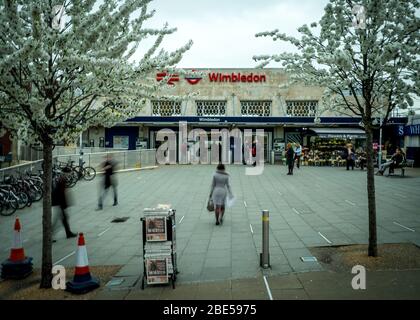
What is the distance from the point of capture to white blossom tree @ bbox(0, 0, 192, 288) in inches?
196

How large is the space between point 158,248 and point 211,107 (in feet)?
89.5

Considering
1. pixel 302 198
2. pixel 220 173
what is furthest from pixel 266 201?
pixel 220 173

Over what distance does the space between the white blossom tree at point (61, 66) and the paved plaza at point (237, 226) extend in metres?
2.50

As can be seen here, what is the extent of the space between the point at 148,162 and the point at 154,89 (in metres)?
20.2

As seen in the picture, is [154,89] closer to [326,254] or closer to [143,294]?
[143,294]

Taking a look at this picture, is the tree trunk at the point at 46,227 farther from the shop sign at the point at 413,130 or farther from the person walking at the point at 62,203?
the shop sign at the point at 413,130

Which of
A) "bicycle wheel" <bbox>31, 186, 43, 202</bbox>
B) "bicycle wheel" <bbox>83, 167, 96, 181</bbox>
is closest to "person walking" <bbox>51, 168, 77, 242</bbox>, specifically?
"bicycle wheel" <bbox>31, 186, 43, 202</bbox>

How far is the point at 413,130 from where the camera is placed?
88.9 ft

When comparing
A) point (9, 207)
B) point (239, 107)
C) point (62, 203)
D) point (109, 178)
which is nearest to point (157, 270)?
point (62, 203)

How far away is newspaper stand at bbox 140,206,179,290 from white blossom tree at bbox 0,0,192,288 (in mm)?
1673

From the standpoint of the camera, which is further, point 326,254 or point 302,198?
point 302,198

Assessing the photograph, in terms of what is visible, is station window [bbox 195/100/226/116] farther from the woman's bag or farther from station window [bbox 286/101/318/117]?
the woman's bag

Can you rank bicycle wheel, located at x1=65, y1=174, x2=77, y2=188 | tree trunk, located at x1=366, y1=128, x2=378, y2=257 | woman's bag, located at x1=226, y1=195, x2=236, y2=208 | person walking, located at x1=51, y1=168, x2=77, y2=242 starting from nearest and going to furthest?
tree trunk, located at x1=366, y1=128, x2=378, y2=257 < person walking, located at x1=51, y1=168, x2=77, y2=242 < woman's bag, located at x1=226, y1=195, x2=236, y2=208 < bicycle wheel, located at x1=65, y1=174, x2=77, y2=188
